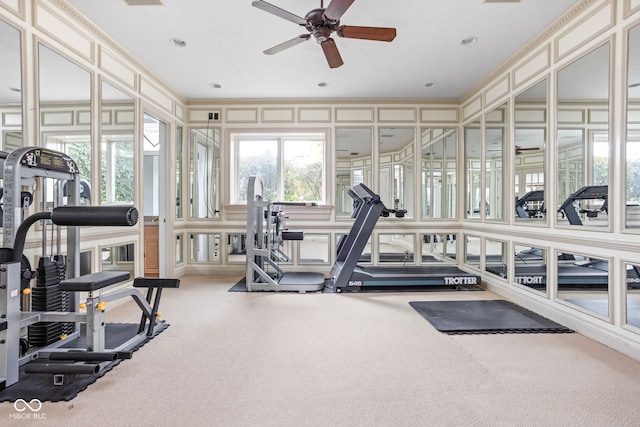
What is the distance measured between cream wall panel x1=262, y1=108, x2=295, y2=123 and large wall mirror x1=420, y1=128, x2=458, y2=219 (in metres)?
2.55

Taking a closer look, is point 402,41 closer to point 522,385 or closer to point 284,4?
point 284,4

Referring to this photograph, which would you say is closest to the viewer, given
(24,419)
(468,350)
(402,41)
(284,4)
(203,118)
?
(24,419)

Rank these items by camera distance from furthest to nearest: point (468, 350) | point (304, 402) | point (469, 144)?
point (469, 144) < point (468, 350) < point (304, 402)

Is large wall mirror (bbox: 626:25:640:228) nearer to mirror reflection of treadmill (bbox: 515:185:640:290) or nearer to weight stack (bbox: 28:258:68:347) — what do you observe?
mirror reflection of treadmill (bbox: 515:185:640:290)

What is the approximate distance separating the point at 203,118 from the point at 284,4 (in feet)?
11.2

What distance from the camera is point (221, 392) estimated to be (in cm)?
213

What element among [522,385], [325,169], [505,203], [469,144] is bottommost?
[522,385]

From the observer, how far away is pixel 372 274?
5.07 metres

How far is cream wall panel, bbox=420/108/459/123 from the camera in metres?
5.93

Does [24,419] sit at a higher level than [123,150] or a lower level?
lower

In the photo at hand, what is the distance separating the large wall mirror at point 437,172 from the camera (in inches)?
234

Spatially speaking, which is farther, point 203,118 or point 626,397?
point 203,118

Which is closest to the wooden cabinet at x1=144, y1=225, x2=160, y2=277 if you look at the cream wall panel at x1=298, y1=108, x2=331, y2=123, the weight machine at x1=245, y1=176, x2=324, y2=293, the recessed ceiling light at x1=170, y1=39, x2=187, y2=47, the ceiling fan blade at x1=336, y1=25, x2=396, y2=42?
the weight machine at x1=245, y1=176, x2=324, y2=293

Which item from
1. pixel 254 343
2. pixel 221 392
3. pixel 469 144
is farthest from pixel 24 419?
pixel 469 144
